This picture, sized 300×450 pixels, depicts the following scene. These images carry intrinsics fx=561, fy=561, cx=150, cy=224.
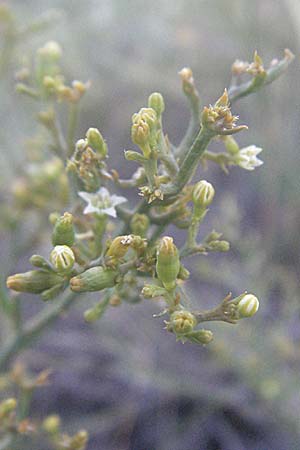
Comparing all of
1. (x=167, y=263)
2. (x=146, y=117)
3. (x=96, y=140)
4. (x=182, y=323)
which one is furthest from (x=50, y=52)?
(x=182, y=323)

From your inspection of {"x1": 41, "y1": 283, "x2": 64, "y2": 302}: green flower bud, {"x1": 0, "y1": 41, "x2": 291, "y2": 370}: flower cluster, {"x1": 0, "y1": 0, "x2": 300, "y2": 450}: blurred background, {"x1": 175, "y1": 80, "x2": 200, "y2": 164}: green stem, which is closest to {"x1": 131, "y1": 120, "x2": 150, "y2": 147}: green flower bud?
{"x1": 0, "y1": 41, "x2": 291, "y2": 370}: flower cluster

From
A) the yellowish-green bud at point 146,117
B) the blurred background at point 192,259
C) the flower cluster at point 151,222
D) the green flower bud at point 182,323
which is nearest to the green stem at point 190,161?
the flower cluster at point 151,222

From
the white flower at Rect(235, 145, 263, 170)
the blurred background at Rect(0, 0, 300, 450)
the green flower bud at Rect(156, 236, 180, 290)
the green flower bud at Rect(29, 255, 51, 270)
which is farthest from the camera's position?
the blurred background at Rect(0, 0, 300, 450)

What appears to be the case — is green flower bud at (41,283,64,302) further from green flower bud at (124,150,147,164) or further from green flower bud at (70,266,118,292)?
green flower bud at (124,150,147,164)

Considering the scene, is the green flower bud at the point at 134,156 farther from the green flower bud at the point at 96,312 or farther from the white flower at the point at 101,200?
the green flower bud at the point at 96,312

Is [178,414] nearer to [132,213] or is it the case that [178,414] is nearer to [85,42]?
[132,213]

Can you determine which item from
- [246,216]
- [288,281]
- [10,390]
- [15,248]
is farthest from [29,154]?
[246,216]
